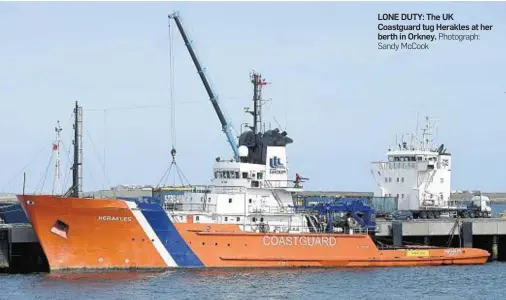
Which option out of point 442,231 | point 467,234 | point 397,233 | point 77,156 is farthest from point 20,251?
point 467,234

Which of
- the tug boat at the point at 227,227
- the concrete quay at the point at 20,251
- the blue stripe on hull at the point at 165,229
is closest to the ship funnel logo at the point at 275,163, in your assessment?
the tug boat at the point at 227,227

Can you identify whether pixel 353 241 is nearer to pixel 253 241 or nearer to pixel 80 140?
pixel 253 241

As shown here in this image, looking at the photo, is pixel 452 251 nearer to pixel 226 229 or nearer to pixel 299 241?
pixel 299 241

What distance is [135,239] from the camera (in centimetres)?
4091

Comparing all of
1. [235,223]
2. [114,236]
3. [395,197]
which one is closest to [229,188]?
[235,223]

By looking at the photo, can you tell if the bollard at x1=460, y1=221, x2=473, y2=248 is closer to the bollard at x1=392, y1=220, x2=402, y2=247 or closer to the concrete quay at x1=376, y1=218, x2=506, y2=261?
the concrete quay at x1=376, y1=218, x2=506, y2=261

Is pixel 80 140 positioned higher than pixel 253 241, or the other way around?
pixel 80 140

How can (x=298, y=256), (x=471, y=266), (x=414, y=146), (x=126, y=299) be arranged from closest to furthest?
1. (x=126, y=299)
2. (x=298, y=256)
3. (x=471, y=266)
4. (x=414, y=146)

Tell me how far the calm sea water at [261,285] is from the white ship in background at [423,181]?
966 centimetres

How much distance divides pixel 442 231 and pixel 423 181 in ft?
16.4

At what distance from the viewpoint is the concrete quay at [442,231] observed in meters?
48.4

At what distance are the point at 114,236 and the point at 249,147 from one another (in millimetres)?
8029

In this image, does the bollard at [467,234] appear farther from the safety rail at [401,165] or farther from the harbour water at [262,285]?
the safety rail at [401,165]

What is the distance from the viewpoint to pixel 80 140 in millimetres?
43125
